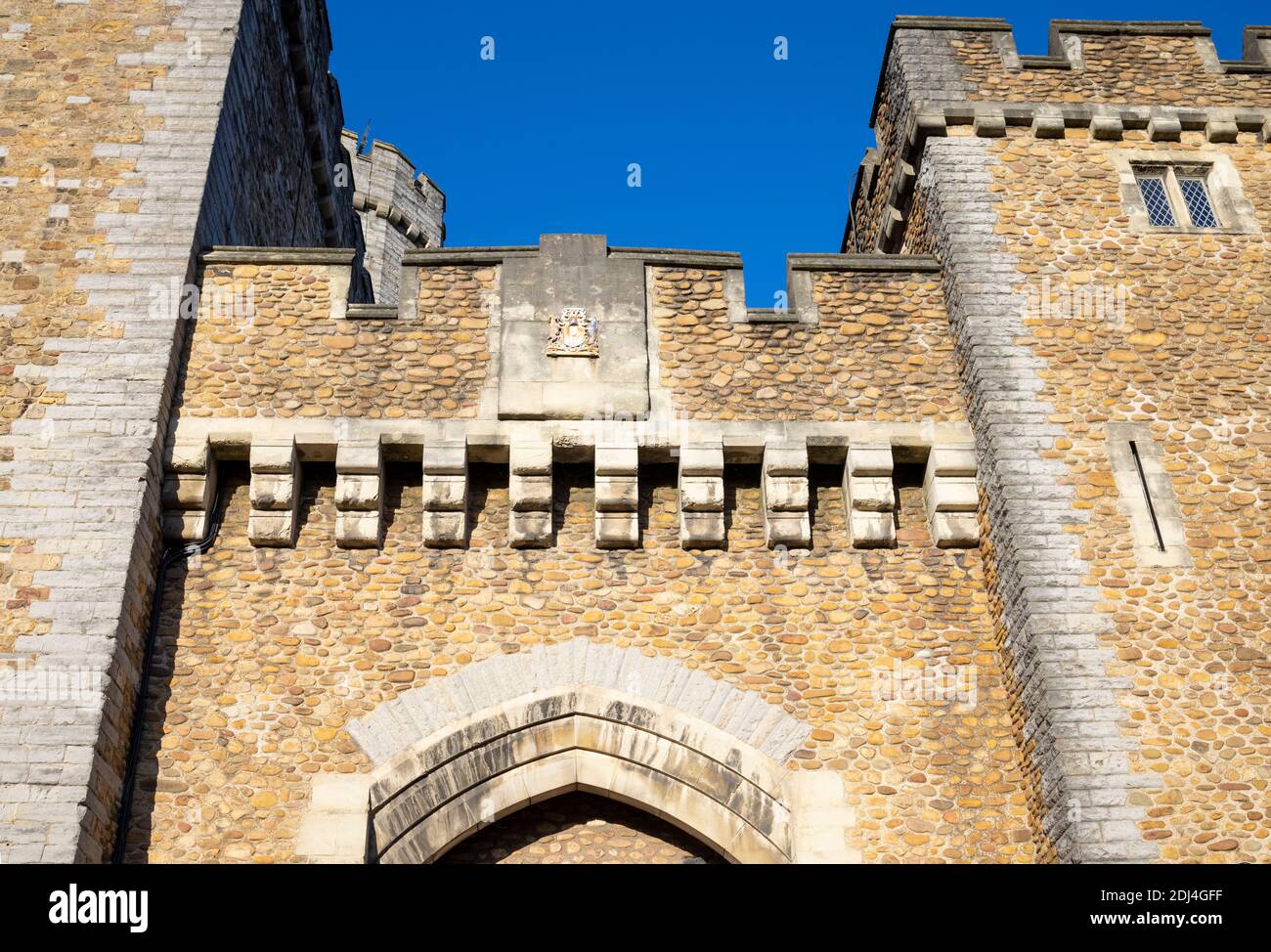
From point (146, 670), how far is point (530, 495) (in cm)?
284

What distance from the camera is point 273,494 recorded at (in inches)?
374

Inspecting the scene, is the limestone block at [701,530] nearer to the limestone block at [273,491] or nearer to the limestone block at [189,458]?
the limestone block at [273,491]

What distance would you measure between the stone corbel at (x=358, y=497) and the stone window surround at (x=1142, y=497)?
5.24 meters

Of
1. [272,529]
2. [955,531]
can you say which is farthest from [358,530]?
[955,531]

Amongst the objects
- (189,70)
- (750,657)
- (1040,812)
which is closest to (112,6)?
(189,70)

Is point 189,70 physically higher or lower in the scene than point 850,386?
higher

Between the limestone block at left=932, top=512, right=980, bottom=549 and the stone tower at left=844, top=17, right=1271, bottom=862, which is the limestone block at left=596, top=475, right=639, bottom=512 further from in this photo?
the stone tower at left=844, top=17, right=1271, bottom=862

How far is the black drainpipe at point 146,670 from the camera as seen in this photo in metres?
8.38

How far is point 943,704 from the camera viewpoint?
29.8 feet

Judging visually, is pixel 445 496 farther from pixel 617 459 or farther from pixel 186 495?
pixel 186 495

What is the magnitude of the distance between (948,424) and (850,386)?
2.55 ft
